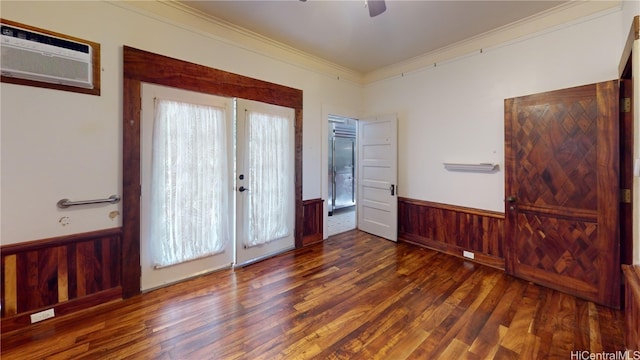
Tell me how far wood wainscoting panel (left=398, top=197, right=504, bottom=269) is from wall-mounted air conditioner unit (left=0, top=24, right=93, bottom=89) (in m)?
4.14

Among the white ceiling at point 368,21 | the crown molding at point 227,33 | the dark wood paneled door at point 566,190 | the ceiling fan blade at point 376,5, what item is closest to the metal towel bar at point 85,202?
the crown molding at point 227,33

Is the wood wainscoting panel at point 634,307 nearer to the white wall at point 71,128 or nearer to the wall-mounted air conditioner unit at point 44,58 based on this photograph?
the white wall at point 71,128

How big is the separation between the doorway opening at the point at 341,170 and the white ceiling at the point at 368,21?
2.66 meters

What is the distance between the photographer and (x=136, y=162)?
8.20 ft

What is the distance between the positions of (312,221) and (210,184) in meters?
1.71

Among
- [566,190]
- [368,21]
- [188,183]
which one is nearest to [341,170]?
[368,21]

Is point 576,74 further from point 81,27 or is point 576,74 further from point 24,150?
point 24,150

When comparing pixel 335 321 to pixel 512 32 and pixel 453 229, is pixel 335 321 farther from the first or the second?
pixel 512 32

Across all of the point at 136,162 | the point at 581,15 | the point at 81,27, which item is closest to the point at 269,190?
the point at 136,162

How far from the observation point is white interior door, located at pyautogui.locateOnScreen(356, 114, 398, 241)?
422cm

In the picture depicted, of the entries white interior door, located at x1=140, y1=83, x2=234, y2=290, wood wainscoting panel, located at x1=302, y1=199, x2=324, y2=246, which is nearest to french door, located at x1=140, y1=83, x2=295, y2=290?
white interior door, located at x1=140, y1=83, x2=234, y2=290

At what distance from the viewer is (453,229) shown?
3.64 m

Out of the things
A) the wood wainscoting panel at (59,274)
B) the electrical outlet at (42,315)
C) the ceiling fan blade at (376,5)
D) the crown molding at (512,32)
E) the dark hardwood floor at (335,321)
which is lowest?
the dark hardwood floor at (335,321)

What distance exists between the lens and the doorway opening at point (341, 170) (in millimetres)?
6406
